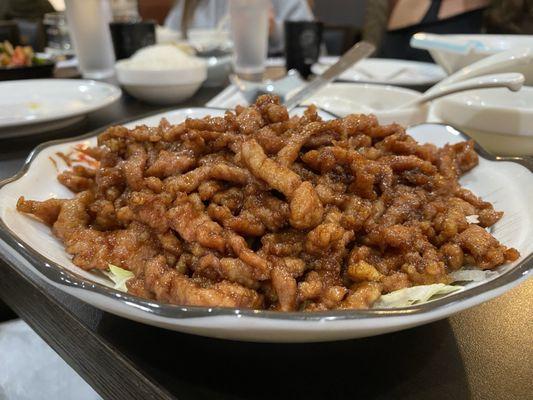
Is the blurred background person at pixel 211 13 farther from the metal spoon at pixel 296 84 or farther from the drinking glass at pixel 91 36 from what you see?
the metal spoon at pixel 296 84

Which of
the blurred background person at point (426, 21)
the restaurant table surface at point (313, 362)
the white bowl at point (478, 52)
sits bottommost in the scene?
the blurred background person at point (426, 21)

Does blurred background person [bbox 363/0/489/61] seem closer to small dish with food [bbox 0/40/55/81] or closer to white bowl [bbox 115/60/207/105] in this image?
white bowl [bbox 115/60/207/105]

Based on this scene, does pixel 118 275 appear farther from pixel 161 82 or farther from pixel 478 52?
pixel 478 52

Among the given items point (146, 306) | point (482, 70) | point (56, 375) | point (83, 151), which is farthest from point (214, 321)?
point (482, 70)

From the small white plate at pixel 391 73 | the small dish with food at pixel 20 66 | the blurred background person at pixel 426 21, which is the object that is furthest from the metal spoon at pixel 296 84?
the blurred background person at pixel 426 21

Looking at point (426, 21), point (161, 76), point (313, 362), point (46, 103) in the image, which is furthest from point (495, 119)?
point (426, 21)

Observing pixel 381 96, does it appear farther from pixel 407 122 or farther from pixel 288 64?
pixel 288 64

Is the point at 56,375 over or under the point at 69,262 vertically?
under
